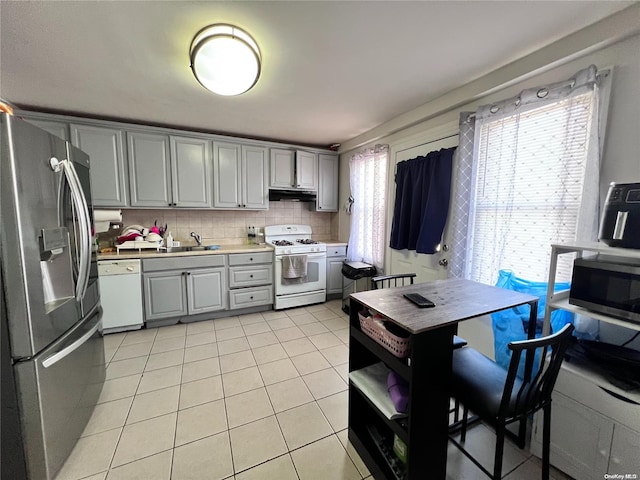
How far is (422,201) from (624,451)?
200 centimetres

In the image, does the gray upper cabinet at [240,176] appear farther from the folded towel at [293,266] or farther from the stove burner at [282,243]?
the folded towel at [293,266]

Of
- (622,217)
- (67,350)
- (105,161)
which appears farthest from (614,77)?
(105,161)

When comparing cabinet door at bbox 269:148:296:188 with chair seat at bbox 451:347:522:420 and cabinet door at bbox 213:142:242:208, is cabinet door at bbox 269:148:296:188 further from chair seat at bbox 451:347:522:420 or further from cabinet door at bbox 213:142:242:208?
chair seat at bbox 451:347:522:420

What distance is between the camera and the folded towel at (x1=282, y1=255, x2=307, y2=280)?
346cm

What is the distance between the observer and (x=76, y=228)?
1497 mm

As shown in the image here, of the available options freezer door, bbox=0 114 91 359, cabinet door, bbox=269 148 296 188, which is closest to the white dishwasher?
freezer door, bbox=0 114 91 359

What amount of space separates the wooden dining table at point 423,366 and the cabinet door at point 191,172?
9.07 feet

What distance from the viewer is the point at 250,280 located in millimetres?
3404

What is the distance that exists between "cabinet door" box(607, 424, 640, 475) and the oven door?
293 centimetres

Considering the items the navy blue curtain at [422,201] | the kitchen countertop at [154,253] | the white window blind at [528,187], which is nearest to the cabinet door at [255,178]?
the kitchen countertop at [154,253]

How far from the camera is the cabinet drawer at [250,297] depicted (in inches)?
131

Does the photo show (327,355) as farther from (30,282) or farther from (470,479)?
(30,282)

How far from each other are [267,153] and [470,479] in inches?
149

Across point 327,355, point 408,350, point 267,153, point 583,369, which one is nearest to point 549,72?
point 583,369
